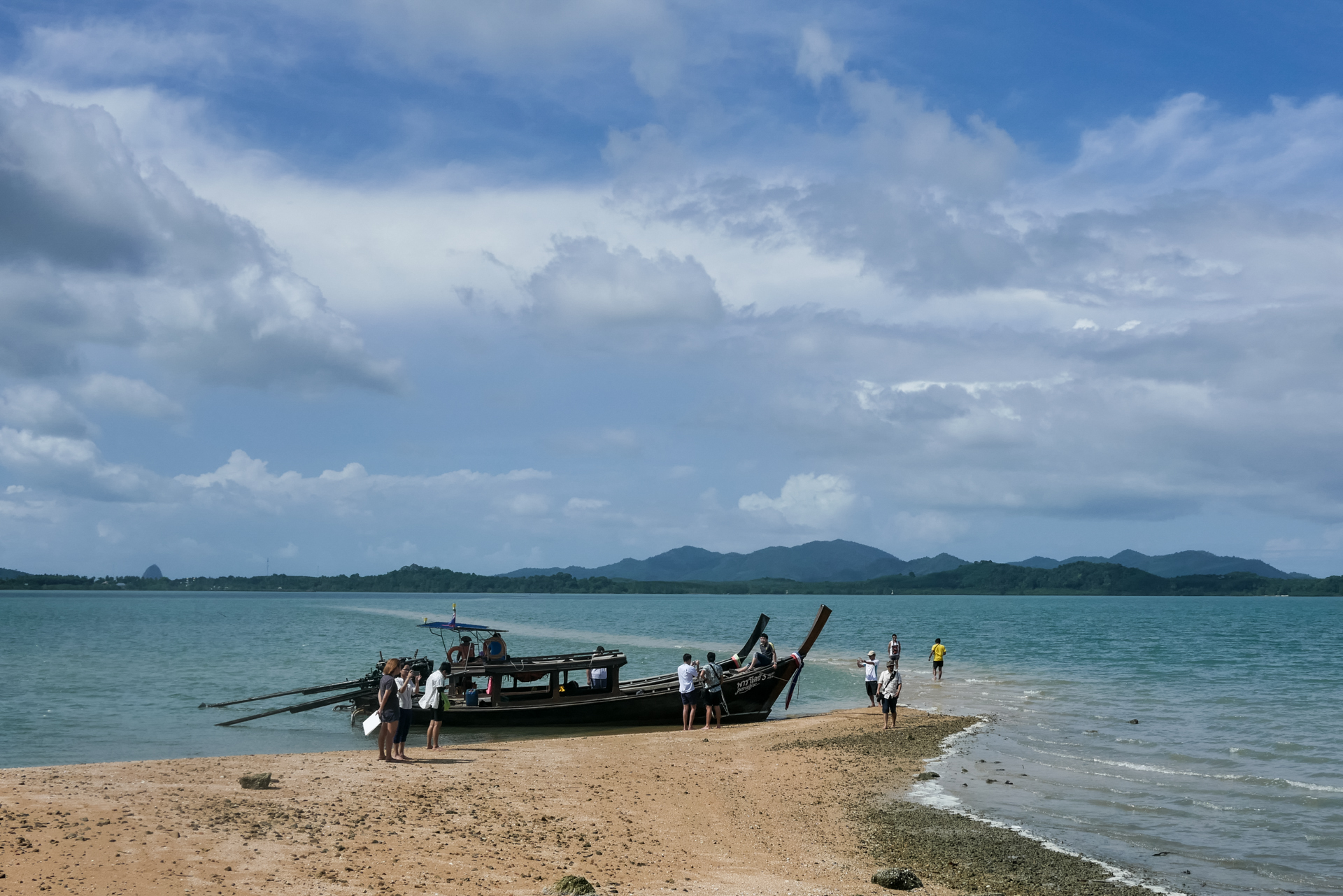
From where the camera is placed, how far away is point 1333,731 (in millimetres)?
24984

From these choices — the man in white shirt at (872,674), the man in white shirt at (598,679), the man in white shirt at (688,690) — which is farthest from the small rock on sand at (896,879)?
the man in white shirt at (872,674)

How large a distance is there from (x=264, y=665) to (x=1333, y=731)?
4294 cm

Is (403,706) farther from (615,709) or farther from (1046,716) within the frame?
(1046,716)

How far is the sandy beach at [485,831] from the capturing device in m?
10.4

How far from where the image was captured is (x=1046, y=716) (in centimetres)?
2725

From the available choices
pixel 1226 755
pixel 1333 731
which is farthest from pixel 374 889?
pixel 1333 731

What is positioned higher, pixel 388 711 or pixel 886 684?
pixel 388 711

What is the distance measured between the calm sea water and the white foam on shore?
0.09 m

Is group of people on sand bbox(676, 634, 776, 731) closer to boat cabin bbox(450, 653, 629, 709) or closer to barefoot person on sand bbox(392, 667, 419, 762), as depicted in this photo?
boat cabin bbox(450, 653, 629, 709)

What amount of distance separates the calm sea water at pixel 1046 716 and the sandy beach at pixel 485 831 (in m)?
2.08

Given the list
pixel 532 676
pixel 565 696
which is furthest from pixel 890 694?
pixel 532 676

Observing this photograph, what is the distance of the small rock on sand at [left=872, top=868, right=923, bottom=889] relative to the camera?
11.4 meters

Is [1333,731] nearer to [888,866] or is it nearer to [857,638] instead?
[888,866]

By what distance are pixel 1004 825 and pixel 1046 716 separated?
13.7 meters
